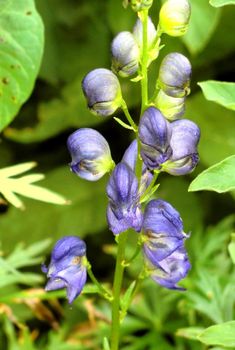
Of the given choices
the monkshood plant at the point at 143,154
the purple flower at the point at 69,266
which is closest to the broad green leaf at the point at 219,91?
the monkshood plant at the point at 143,154

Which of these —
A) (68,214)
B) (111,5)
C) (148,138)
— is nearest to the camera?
(148,138)

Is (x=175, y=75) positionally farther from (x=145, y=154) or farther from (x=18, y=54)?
(x=18, y=54)

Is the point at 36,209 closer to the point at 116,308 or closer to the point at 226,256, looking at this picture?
the point at 226,256

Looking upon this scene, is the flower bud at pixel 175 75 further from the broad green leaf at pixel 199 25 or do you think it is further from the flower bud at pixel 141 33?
the broad green leaf at pixel 199 25

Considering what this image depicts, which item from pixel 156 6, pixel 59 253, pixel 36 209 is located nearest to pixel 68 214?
pixel 36 209

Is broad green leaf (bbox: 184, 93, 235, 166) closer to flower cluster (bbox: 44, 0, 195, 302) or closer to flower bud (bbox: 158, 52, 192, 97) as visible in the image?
flower cluster (bbox: 44, 0, 195, 302)

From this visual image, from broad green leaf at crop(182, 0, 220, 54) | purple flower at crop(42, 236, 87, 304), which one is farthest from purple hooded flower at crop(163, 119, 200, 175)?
broad green leaf at crop(182, 0, 220, 54)

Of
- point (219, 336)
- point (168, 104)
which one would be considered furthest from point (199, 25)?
point (219, 336)
